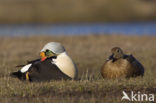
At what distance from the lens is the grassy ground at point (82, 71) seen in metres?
7.03

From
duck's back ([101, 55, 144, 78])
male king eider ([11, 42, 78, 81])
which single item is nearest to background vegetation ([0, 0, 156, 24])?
duck's back ([101, 55, 144, 78])

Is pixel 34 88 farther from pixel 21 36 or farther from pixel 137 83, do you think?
pixel 21 36

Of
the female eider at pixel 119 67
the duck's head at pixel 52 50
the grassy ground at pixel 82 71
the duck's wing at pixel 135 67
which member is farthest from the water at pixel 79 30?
the duck's head at pixel 52 50

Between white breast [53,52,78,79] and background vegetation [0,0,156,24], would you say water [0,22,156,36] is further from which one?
white breast [53,52,78,79]

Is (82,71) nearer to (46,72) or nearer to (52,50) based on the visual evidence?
(52,50)

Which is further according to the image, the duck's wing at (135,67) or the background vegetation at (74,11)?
the background vegetation at (74,11)

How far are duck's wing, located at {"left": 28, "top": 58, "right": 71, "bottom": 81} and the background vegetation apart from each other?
29.6 metres

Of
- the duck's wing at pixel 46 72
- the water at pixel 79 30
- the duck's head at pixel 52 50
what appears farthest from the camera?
the water at pixel 79 30

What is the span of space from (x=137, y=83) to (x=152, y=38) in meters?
11.3

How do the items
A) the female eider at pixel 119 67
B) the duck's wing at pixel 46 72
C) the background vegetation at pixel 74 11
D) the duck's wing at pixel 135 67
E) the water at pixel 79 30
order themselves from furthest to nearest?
the background vegetation at pixel 74 11 < the water at pixel 79 30 < the duck's wing at pixel 135 67 < the female eider at pixel 119 67 < the duck's wing at pixel 46 72

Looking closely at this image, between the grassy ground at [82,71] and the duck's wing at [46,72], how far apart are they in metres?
0.36

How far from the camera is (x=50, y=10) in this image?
129 feet

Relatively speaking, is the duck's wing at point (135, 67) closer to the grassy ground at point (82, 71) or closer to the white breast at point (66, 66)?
the grassy ground at point (82, 71)

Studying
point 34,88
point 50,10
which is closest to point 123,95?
point 34,88
